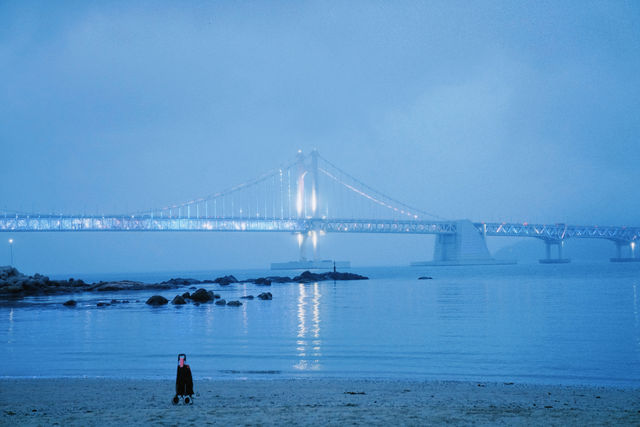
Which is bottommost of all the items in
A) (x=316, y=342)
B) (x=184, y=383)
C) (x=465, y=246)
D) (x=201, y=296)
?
(x=316, y=342)

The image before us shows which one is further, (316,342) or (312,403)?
(316,342)

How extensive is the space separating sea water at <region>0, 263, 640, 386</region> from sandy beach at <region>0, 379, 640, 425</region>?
97cm

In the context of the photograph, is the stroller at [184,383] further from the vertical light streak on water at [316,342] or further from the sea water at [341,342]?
the vertical light streak on water at [316,342]

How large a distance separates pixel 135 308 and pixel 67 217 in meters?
33.3

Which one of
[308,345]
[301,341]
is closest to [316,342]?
[301,341]

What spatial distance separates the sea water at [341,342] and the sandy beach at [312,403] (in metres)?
0.97

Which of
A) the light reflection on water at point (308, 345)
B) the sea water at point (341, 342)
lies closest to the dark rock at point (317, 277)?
the sea water at point (341, 342)

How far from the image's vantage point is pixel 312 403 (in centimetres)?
594

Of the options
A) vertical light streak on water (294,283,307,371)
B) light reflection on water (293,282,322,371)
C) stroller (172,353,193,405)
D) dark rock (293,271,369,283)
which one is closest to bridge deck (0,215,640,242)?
dark rock (293,271,369,283)

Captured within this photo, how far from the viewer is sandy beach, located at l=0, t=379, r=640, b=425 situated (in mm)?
5098

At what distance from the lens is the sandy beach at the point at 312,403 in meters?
5.10

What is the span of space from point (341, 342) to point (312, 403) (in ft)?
20.4

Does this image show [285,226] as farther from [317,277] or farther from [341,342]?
[341,342]

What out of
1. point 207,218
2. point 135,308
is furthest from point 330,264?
point 135,308
